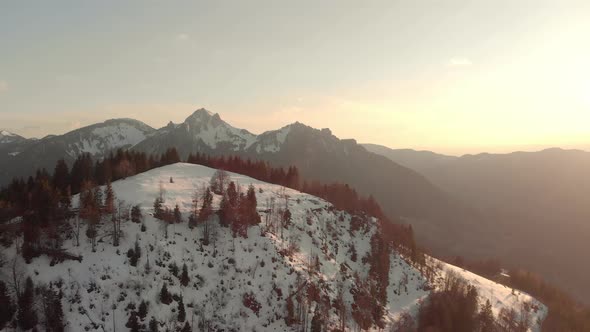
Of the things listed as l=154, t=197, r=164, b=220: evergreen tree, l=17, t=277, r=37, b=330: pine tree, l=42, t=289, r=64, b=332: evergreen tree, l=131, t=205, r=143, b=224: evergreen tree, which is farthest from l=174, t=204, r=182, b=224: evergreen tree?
l=17, t=277, r=37, b=330: pine tree

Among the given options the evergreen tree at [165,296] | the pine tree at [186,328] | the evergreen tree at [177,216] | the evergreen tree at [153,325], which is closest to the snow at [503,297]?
the evergreen tree at [177,216]

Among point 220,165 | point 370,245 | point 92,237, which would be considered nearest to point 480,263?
point 370,245

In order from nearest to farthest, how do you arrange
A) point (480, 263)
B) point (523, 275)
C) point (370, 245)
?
point (370, 245), point (523, 275), point (480, 263)

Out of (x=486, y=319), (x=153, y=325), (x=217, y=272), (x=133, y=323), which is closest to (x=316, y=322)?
(x=217, y=272)

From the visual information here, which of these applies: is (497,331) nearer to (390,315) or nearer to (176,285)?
(390,315)

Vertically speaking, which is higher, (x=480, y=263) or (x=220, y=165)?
(x=220, y=165)

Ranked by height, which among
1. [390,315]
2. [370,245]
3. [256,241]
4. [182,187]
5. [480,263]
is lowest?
[480,263]
